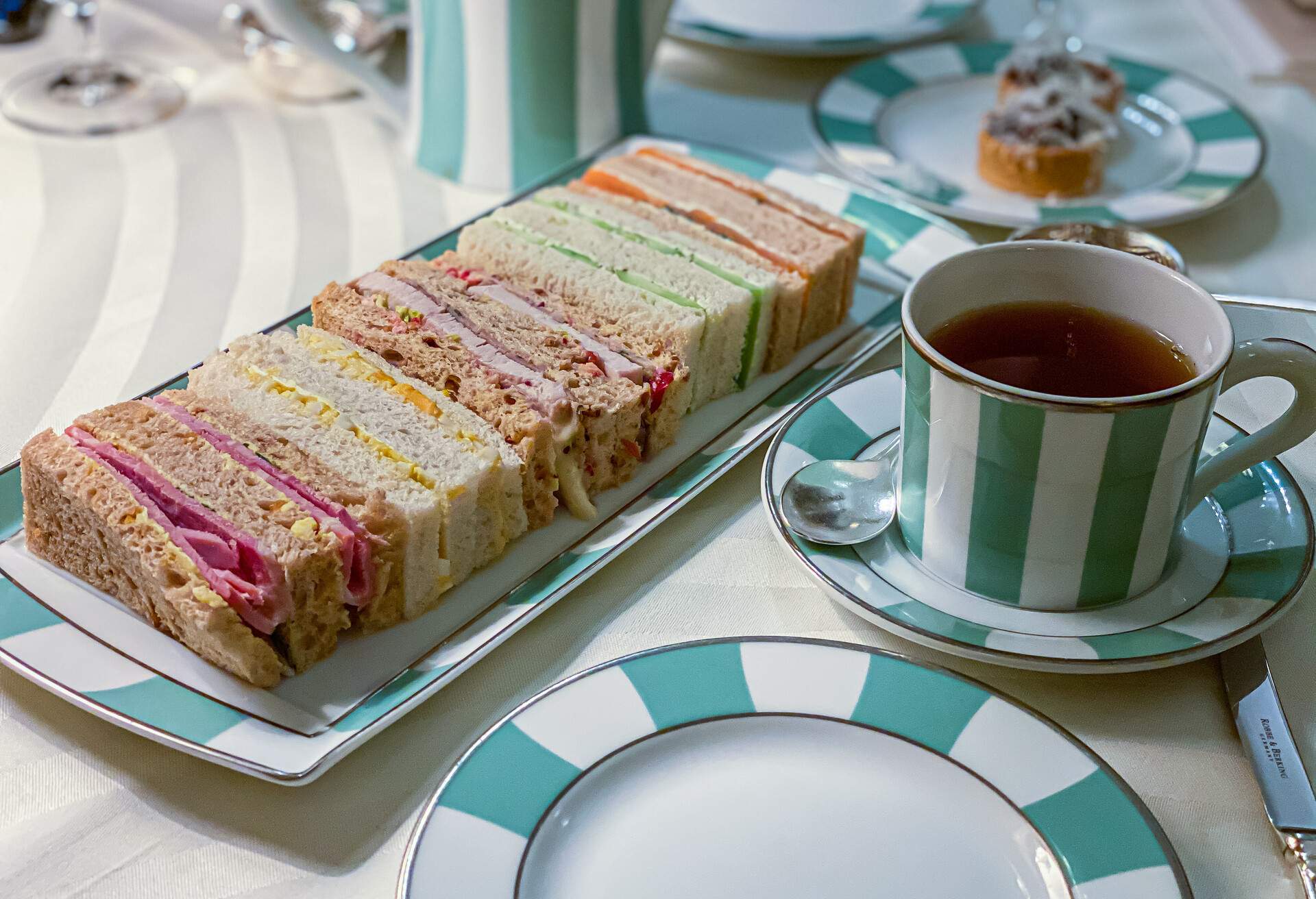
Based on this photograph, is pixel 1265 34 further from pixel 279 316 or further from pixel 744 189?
pixel 279 316

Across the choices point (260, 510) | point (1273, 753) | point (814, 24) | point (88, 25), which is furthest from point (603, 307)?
point (88, 25)

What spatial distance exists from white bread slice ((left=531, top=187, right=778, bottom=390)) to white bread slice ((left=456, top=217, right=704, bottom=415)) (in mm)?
90

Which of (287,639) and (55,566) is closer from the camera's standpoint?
(287,639)

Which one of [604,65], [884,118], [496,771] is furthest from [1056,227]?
[496,771]

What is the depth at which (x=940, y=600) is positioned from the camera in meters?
1.05

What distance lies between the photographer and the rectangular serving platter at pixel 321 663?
0.94 meters

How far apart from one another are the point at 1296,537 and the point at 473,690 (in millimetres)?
758

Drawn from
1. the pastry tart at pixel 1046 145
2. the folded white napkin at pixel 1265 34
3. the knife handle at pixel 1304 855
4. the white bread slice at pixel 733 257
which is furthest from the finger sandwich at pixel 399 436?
the folded white napkin at pixel 1265 34

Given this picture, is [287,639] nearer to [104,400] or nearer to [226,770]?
[226,770]

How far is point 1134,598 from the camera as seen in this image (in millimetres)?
1044

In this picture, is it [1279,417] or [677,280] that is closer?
[1279,417]

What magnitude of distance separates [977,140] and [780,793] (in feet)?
4.73

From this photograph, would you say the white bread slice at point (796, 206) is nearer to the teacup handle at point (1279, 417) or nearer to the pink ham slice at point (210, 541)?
the teacup handle at point (1279, 417)

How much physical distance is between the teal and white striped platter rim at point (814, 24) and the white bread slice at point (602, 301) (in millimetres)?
872
